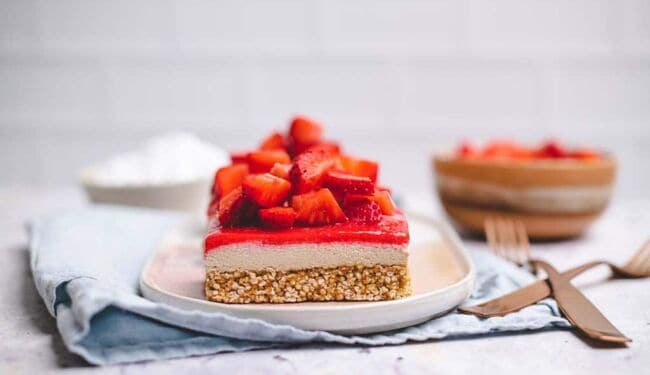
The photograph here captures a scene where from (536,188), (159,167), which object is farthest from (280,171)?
(159,167)

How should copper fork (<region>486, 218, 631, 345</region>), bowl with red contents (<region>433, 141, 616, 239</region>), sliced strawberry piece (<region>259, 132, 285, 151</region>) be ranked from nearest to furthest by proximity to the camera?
copper fork (<region>486, 218, 631, 345</region>)
sliced strawberry piece (<region>259, 132, 285, 151</region>)
bowl with red contents (<region>433, 141, 616, 239</region>)

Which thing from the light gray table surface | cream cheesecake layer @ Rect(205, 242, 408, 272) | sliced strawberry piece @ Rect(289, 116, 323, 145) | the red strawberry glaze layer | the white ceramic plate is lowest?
the light gray table surface

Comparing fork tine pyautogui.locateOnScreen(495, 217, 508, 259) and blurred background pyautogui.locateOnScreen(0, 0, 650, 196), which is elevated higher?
blurred background pyautogui.locateOnScreen(0, 0, 650, 196)

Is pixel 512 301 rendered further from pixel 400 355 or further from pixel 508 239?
pixel 508 239

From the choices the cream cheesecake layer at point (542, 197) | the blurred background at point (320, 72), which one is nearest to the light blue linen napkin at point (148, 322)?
the cream cheesecake layer at point (542, 197)

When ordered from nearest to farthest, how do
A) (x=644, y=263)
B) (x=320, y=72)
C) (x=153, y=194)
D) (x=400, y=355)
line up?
(x=400, y=355) → (x=644, y=263) → (x=153, y=194) → (x=320, y=72)

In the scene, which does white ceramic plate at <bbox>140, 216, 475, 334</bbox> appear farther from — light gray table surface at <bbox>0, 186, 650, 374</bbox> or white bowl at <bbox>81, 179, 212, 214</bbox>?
white bowl at <bbox>81, 179, 212, 214</bbox>

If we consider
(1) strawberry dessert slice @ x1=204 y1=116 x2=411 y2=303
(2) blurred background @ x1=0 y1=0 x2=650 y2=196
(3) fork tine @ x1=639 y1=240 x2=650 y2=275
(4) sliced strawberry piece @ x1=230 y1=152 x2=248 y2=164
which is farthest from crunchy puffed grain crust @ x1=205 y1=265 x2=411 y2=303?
(2) blurred background @ x1=0 y1=0 x2=650 y2=196

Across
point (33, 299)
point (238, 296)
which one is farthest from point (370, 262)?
point (33, 299)
